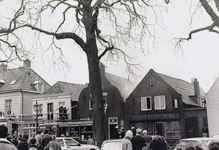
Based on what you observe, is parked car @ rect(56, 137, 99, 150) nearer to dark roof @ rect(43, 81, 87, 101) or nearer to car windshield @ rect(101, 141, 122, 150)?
car windshield @ rect(101, 141, 122, 150)

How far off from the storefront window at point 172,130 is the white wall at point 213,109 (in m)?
3.45

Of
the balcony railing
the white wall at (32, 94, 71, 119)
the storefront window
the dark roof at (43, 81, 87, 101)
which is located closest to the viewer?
the storefront window

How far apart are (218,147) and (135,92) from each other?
39.2m

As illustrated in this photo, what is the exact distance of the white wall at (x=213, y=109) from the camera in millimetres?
38625

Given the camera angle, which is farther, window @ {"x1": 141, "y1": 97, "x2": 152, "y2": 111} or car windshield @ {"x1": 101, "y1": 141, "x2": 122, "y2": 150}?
window @ {"x1": 141, "y1": 97, "x2": 152, "y2": 111}

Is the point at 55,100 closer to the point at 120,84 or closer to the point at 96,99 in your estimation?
the point at 120,84

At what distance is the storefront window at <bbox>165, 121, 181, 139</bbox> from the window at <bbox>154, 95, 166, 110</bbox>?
2.07 meters

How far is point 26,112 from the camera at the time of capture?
5091cm

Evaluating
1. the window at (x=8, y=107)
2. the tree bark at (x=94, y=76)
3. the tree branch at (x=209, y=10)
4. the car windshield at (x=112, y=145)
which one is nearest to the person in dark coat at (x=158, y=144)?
the car windshield at (x=112, y=145)

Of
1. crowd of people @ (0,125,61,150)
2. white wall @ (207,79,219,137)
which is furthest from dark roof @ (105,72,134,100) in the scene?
crowd of people @ (0,125,61,150)

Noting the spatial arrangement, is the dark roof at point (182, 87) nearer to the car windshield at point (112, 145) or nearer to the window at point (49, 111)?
the window at point (49, 111)

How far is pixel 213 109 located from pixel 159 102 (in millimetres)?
6246

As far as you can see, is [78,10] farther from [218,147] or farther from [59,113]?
[59,113]

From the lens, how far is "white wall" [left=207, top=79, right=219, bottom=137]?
38625 millimetres
